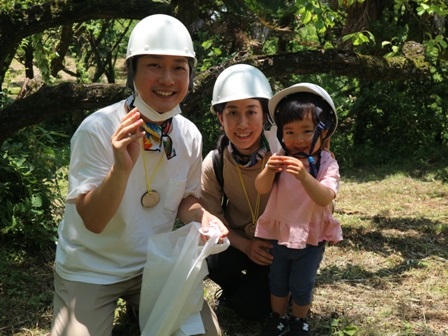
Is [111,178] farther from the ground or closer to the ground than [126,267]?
farther from the ground

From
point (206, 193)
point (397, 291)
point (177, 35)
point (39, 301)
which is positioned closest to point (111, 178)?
point (177, 35)

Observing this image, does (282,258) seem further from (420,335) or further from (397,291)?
(397,291)

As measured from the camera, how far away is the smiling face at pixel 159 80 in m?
2.50

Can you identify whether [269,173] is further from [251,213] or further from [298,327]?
[298,327]

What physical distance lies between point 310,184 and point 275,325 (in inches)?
30.4

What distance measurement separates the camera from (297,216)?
109 inches

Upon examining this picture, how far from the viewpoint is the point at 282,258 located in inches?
113

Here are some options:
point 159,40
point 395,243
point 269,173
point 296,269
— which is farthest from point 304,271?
point 395,243

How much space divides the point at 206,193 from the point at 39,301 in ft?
3.89

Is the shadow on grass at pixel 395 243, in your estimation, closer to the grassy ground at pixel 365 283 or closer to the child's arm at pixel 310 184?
the grassy ground at pixel 365 283

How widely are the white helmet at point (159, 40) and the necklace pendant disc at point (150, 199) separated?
1.94ft

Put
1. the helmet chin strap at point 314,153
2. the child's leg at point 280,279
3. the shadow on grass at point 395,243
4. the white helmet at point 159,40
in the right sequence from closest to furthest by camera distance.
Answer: the white helmet at point 159,40, the helmet chin strap at point 314,153, the child's leg at point 280,279, the shadow on grass at point 395,243

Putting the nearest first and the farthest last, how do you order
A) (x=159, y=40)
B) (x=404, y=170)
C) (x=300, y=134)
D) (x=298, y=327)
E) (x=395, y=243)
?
1. (x=159, y=40)
2. (x=300, y=134)
3. (x=298, y=327)
4. (x=395, y=243)
5. (x=404, y=170)

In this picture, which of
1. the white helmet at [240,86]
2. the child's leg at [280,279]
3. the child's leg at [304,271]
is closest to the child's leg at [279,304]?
the child's leg at [280,279]
